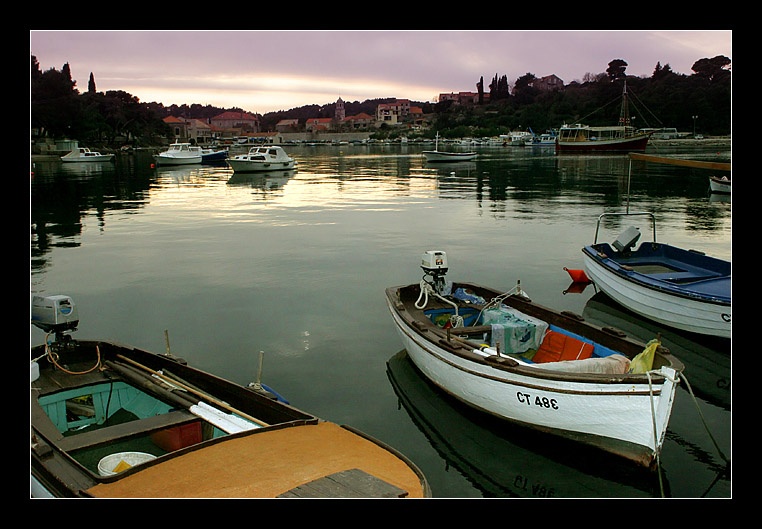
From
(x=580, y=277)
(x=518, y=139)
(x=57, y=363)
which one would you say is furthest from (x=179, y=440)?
(x=518, y=139)

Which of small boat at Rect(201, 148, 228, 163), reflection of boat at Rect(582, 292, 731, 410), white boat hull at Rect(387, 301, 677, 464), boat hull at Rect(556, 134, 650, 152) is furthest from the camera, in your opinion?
boat hull at Rect(556, 134, 650, 152)

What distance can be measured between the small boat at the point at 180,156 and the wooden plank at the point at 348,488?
7860 centimetres

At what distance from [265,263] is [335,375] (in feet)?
35.0

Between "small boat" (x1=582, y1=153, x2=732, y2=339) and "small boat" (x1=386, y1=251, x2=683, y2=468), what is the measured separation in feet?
12.6

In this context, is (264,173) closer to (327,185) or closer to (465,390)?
(327,185)

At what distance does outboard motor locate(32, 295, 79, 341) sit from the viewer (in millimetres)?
10336

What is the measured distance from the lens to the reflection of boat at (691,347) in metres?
11.3

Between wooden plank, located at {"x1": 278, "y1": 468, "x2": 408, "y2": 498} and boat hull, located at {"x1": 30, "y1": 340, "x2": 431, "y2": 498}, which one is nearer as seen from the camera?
wooden plank, located at {"x1": 278, "y1": 468, "x2": 408, "y2": 498}

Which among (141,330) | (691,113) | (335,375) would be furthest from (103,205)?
(691,113)

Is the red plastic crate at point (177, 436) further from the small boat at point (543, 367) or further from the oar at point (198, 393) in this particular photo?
the small boat at point (543, 367)

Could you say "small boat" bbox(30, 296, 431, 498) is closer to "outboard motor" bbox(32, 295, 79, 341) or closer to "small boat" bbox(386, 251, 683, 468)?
"outboard motor" bbox(32, 295, 79, 341)

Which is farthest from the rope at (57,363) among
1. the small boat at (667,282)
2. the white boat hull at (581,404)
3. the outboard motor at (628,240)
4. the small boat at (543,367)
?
the outboard motor at (628,240)

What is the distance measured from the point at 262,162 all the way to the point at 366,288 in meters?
49.0

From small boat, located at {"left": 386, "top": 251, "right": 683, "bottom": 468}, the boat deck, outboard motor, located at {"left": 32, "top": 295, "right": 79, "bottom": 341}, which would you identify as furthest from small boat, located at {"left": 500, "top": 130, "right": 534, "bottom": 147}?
the boat deck
